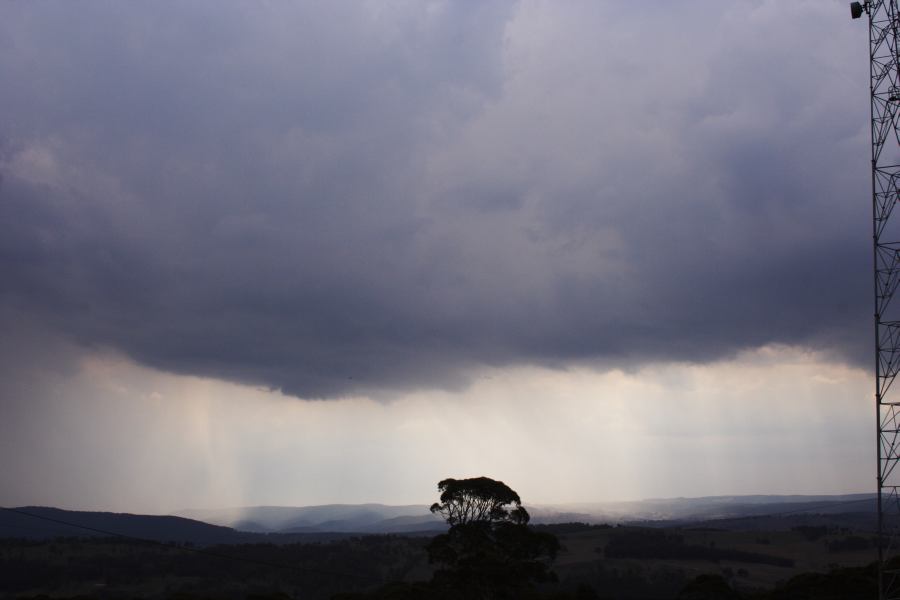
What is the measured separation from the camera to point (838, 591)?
65625 mm

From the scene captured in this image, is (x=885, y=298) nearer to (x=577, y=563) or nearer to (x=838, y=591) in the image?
(x=838, y=591)

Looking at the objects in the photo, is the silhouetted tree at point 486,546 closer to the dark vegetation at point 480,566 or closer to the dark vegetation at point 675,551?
the dark vegetation at point 480,566

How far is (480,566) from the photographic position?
62.5 meters

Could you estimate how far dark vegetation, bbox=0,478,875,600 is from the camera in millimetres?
65188

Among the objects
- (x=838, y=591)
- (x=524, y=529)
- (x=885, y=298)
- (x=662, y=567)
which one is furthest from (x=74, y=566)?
(x=885, y=298)

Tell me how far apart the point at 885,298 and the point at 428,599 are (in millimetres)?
44949

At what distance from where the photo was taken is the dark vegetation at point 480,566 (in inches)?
2566

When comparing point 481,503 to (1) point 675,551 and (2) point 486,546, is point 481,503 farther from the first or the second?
(1) point 675,551

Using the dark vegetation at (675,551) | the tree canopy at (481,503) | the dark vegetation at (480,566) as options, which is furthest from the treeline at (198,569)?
the tree canopy at (481,503)

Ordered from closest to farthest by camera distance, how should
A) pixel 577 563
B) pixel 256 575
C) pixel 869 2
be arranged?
pixel 869 2 → pixel 577 563 → pixel 256 575

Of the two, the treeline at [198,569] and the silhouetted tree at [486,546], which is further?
the treeline at [198,569]

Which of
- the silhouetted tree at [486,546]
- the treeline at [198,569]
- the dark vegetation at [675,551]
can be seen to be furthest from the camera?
the dark vegetation at [675,551]

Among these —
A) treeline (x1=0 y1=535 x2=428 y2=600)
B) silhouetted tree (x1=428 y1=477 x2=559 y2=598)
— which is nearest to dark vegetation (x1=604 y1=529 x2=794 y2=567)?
treeline (x1=0 y1=535 x2=428 y2=600)

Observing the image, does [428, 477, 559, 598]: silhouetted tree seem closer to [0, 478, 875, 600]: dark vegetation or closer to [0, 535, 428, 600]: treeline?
[0, 478, 875, 600]: dark vegetation
